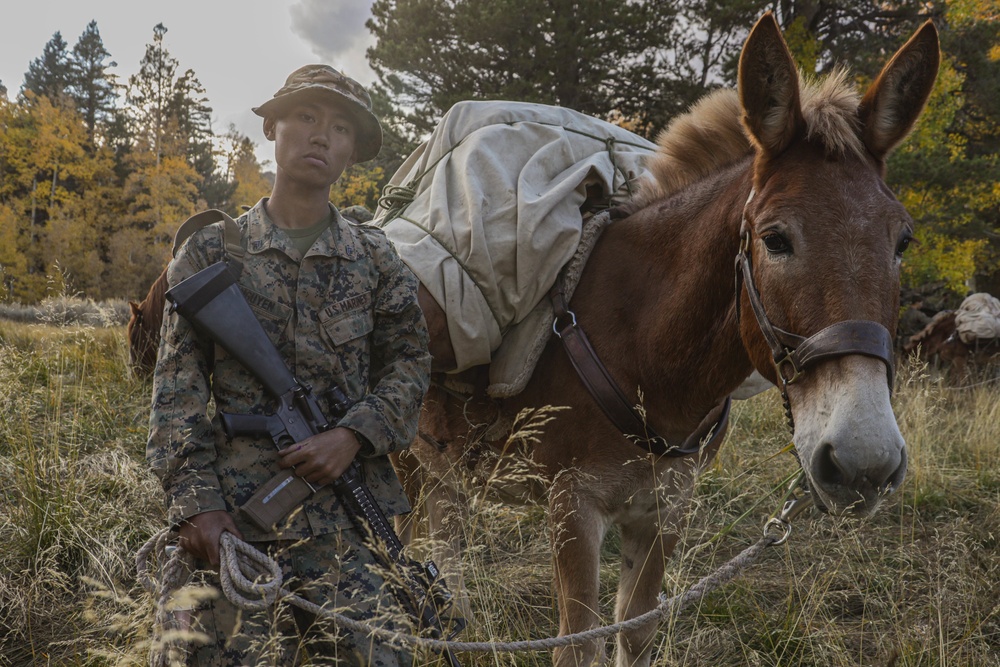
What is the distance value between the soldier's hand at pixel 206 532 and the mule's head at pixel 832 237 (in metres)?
1.66

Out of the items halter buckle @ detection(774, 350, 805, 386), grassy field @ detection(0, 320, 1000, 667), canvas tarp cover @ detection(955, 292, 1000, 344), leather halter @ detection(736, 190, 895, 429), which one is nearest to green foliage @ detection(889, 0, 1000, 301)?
canvas tarp cover @ detection(955, 292, 1000, 344)

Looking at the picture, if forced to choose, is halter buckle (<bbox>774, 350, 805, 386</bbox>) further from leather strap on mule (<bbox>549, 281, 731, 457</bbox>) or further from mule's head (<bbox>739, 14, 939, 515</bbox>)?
leather strap on mule (<bbox>549, 281, 731, 457</bbox>)

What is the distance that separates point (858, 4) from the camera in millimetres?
13609

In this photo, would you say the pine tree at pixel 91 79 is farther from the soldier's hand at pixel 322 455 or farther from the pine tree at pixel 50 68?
the soldier's hand at pixel 322 455

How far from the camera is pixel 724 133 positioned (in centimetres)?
233

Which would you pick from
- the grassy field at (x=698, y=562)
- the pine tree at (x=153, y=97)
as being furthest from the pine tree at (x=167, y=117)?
the grassy field at (x=698, y=562)

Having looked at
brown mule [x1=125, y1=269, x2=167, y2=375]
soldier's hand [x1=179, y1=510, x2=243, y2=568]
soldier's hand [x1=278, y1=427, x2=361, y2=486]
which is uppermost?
brown mule [x1=125, y1=269, x2=167, y2=375]

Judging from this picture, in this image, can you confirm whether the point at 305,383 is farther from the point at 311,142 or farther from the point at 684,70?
the point at 684,70

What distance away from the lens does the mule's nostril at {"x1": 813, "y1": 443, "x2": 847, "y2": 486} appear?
1.51m

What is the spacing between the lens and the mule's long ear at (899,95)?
1.87 m

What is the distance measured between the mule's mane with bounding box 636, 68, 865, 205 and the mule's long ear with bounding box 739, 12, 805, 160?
50 mm

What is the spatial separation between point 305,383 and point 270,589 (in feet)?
2.14

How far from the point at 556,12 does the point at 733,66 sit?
12.8 ft

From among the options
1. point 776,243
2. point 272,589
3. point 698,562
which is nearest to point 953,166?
point 698,562
